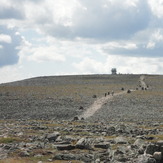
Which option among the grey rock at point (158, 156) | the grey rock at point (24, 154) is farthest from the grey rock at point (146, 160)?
the grey rock at point (24, 154)

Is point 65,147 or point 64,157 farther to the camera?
point 65,147

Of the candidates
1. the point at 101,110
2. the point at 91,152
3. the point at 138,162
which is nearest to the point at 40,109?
the point at 101,110

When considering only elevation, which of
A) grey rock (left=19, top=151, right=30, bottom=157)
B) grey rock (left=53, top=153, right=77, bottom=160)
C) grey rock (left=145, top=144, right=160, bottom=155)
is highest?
grey rock (left=145, top=144, right=160, bottom=155)

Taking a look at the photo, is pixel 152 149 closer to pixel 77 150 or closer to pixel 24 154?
pixel 77 150

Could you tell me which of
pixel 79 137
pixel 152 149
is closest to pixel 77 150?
pixel 152 149

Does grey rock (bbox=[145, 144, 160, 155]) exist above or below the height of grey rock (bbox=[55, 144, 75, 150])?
above

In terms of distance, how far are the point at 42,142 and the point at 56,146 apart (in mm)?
3229

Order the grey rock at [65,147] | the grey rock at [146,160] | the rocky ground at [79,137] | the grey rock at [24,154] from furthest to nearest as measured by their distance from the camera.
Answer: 1. the grey rock at [65,147]
2. the grey rock at [24,154]
3. the rocky ground at [79,137]
4. the grey rock at [146,160]

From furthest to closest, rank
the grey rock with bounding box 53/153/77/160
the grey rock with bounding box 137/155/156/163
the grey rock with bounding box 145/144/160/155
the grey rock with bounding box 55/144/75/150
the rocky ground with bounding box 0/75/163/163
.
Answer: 1. the grey rock with bounding box 55/144/75/150
2. the grey rock with bounding box 53/153/77/160
3. the rocky ground with bounding box 0/75/163/163
4. the grey rock with bounding box 145/144/160/155
5. the grey rock with bounding box 137/155/156/163

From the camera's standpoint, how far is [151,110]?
68375 millimetres

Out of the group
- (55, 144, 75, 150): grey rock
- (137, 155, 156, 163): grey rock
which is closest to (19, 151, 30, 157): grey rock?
(55, 144, 75, 150): grey rock

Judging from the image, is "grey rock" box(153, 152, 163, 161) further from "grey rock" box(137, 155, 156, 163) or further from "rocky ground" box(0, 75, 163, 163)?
"grey rock" box(137, 155, 156, 163)

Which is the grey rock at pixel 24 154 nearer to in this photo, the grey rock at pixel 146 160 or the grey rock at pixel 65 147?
the grey rock at pixel 65 147

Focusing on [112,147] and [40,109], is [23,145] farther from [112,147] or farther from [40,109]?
[40,109]
